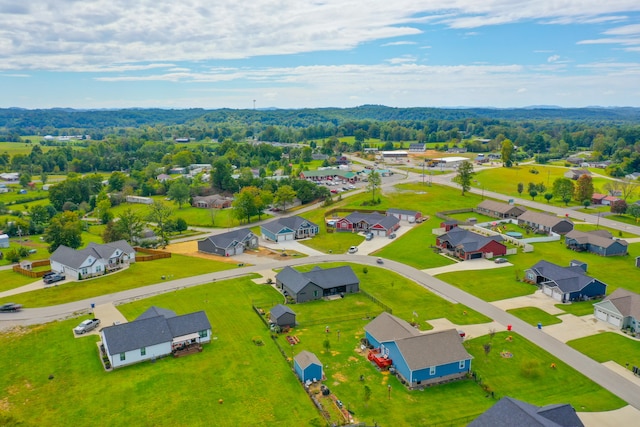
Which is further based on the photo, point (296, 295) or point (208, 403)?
point (296, 295)

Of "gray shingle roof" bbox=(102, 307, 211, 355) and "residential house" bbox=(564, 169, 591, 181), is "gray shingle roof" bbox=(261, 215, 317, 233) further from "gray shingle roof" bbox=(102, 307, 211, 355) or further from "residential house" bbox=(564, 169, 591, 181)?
"residential house" bbox=(564, 169, 591, 181)

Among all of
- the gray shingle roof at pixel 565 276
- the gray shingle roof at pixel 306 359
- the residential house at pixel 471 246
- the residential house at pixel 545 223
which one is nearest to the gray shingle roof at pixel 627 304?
the gray shingle roof at pixel 565 276

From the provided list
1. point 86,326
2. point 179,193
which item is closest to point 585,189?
point 179,193

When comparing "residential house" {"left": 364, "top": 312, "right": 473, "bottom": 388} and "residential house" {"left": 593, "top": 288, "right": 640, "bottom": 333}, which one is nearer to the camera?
"residential house" {"left": 364, "top": 312, "right": 473, "bottom": 388}

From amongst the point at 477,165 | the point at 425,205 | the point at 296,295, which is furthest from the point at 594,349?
the point at 477,165

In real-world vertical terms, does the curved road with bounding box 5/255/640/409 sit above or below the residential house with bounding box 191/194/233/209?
above

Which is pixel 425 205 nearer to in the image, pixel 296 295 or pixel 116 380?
pixel 296 295

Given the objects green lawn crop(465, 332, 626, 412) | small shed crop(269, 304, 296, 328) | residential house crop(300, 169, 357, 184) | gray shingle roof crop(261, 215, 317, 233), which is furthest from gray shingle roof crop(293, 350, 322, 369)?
residential house crop(300, 169, 357, 184)
